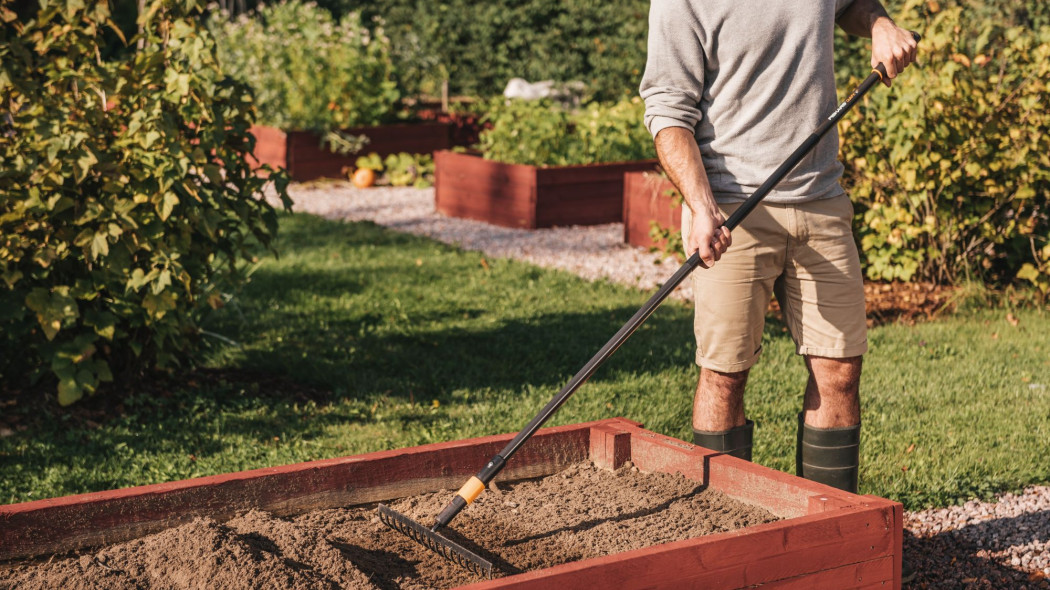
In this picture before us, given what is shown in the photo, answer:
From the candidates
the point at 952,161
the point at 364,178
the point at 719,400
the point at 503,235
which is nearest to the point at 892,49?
the point at 719,400

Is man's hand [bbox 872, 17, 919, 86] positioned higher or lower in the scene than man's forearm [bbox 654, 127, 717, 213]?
higher

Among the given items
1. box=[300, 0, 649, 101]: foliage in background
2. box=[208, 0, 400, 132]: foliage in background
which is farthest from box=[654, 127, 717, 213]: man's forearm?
box=[300, 0, 649, 101]: foliage in background

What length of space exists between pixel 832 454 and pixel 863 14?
1.27 metres

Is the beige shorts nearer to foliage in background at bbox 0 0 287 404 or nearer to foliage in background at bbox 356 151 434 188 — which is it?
foliage in background at bbox 0 0 287 404

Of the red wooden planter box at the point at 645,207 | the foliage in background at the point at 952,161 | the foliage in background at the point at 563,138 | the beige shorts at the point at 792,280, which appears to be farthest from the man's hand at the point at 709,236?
the foliage in background at the point at 563,138

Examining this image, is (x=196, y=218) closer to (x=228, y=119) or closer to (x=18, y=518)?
(x=228, y=119)

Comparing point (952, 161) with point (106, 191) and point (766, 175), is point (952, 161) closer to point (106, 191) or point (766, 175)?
point (766, 175)

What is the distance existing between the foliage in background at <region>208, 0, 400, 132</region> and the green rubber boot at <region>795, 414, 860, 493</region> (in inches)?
373

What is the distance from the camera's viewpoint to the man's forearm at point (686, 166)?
9.34 ft

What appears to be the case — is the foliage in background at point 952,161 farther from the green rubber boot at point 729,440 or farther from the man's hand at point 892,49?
the green rubber boot at point 729,440

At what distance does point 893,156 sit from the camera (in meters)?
6.24

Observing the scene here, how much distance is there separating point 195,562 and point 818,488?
59.5 inches

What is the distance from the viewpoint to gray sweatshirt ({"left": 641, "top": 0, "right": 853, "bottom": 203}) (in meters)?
2.94

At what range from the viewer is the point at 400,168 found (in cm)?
1209
